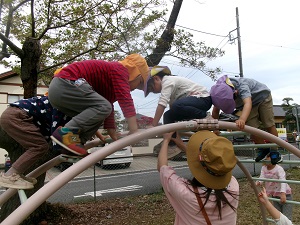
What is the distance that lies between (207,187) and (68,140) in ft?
2.82

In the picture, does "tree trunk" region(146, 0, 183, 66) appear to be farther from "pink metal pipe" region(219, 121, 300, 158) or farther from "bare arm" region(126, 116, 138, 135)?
"bare arm" region(126, 116, 138, 135)

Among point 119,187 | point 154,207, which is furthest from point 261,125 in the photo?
point 119,187

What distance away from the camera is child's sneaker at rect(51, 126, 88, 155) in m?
1.89

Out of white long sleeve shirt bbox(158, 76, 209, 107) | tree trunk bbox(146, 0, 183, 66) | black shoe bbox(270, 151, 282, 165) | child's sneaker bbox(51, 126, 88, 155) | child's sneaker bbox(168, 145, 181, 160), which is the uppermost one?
tree trunk bbox(146, 0, 183, 66)

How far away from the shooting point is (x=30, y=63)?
15.8 ft

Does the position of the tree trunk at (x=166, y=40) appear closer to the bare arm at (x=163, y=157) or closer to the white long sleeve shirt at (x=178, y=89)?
the white long sleeve shirt at (x=178, y=89)

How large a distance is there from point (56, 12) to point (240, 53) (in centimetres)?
1268

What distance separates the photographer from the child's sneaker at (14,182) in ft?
6.60

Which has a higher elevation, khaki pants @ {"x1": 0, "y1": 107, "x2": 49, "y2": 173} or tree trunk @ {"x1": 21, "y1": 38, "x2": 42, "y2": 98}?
tree trunk @ {"x1": 21, "y1": 38, "x2": 42, "y2": 98}

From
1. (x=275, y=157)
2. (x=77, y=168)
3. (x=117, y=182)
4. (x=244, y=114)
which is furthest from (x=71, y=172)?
(x=117, y=182)

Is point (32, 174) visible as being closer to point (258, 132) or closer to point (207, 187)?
point (207, 187)

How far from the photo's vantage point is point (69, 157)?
6.53 ft

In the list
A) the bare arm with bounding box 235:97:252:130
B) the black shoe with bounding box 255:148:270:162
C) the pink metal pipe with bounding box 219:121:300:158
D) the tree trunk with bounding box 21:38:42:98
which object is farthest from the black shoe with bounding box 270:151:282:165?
the tree trunk with bounding box 21:38:42:98

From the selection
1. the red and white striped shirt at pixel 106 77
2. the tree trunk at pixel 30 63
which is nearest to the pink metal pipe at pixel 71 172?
the red and white striped shirt at pixel 106 77
